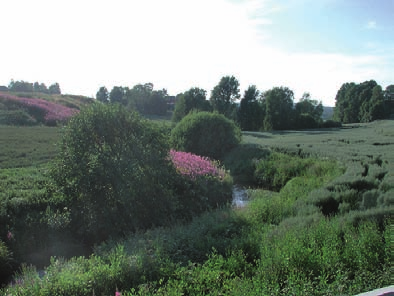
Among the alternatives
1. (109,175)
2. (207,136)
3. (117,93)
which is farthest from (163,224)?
(117,93)

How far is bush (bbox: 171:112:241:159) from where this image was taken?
21641 mm

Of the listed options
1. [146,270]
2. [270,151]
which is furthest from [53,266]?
[270,151]

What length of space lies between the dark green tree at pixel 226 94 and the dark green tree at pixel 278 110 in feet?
18.6

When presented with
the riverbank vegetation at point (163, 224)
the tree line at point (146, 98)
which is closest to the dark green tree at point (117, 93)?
the tree line at point (146, 98)

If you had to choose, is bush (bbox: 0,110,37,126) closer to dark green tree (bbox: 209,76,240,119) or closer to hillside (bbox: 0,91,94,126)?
hillside (bbox: 0,91,94,126)

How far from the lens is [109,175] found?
29.4 feet

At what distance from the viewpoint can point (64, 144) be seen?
30.9 ft

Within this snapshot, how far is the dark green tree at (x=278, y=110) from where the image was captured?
5206 cm

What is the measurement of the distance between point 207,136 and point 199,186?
1033cm

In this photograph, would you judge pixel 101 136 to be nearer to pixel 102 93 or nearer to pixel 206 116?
pixel 206 116

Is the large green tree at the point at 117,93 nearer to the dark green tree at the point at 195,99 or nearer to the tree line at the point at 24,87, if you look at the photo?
the tree line at the point at 24,87

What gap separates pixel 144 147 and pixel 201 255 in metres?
4.42

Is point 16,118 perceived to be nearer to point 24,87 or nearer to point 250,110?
point 250,110

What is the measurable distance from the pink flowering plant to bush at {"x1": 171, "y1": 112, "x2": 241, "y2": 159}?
8205mm
